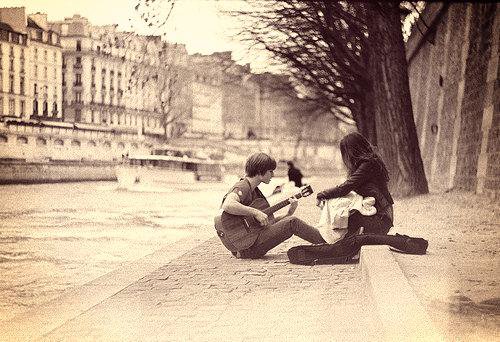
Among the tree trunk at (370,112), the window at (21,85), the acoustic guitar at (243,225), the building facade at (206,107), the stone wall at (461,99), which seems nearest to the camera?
the acoustic guitar at (243,225)

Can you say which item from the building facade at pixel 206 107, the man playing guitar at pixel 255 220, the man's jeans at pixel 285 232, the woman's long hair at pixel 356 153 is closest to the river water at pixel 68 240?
the man playing guitar at pixel 255 220

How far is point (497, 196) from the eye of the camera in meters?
13.8

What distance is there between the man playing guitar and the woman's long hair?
645 mm

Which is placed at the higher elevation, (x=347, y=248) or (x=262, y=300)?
(x=347, y=248)

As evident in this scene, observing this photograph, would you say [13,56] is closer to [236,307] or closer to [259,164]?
[259,164]

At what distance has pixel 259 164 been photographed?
8.13 m

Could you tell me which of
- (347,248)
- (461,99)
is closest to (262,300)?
(347,248)

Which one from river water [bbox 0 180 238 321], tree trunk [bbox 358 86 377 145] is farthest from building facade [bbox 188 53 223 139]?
tree trunk [bbox 358 86 377 145]

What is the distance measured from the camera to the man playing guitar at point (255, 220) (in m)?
8.11

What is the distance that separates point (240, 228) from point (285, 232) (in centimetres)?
52

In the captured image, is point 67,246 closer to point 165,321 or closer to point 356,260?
point 356,260

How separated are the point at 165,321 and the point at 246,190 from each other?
2.83 meters

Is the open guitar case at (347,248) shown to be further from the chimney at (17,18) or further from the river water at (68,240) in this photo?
the chimney at (17,18)

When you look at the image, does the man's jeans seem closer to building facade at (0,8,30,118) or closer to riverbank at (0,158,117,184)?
building facade at (0,8,30,118)
